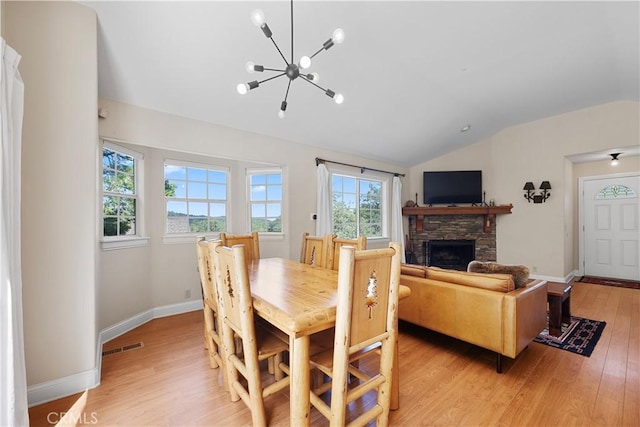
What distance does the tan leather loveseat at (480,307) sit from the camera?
209cm

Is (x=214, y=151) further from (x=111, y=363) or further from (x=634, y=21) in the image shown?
(x=634, y=21)

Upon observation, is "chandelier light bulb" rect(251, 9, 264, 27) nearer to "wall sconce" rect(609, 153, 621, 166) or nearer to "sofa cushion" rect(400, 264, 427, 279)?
"sofa cushion" rect(400, 264, 427, 279)

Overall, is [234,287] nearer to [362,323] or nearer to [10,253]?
[362,323]

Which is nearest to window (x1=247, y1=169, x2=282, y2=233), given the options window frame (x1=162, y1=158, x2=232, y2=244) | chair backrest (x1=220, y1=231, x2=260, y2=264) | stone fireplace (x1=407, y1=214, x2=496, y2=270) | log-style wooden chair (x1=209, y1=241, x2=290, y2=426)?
window frame (x1=162, y1=158, x2=232, y2=244)

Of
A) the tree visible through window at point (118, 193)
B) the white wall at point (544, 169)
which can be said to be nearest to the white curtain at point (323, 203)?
the tree visible through window at point (118, 193)

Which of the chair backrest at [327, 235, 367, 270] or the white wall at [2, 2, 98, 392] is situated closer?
the white wall at [2, 2, 98, 392]

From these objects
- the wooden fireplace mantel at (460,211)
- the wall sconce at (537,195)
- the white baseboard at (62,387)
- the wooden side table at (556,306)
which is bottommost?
the white baseboard at (62,387)

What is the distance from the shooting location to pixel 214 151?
348 cm

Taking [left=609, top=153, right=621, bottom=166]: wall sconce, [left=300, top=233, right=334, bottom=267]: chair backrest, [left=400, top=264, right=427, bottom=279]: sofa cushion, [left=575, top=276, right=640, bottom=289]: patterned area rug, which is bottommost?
[left=575, top=276, right=640, bottom=289]: patterned area rug

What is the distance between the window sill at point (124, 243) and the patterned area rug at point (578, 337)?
14.7ft

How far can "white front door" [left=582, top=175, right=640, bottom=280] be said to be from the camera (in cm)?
501

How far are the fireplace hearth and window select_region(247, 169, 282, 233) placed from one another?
369cm

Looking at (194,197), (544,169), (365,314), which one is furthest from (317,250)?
(544,169)

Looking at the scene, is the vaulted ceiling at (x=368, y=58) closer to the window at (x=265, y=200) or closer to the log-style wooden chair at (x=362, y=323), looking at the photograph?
the window at (x=265, y=200)
